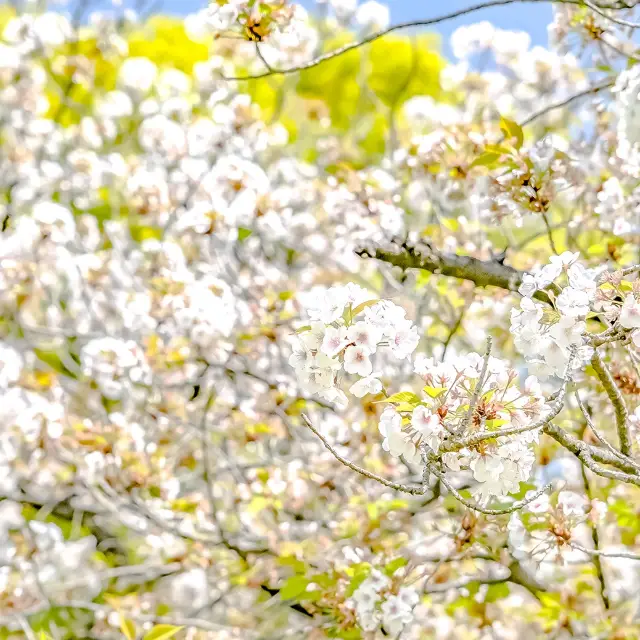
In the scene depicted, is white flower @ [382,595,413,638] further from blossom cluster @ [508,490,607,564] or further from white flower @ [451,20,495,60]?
white flower @ [451,20,495,60]

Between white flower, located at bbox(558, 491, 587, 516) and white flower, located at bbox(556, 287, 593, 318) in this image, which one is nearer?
white flower, located at bbox(556, 287, 593, 318)

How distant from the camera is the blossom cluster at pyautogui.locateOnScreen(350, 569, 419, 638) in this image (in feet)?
6.95

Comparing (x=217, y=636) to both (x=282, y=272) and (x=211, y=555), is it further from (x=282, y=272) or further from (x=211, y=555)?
(x=282, y=272)

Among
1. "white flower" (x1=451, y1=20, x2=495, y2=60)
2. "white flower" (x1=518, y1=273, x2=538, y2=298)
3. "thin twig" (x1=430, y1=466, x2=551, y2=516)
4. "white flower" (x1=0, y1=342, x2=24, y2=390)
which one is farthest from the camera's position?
"white flower" (x1=451, y1=20, x2=495, y2=60)

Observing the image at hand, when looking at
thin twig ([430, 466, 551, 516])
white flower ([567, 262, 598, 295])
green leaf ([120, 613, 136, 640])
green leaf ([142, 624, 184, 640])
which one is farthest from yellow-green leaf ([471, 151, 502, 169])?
green leaf ([120, 613, 136, 640])

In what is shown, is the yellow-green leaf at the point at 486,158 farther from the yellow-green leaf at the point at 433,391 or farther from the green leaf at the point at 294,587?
the green leaf at the point at 294,587

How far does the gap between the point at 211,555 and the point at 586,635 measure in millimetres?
1431

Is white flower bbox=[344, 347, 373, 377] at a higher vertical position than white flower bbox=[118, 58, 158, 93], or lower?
lower

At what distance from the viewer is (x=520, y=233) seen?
220 inches

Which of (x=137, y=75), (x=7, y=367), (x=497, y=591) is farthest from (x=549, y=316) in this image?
(x=137, y=75)

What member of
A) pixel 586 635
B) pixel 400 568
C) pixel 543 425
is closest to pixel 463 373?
pixel 543 425

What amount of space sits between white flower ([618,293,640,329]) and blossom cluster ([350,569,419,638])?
1133 millimetres

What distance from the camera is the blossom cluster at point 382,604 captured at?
2.12 m

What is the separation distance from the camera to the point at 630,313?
130cm
